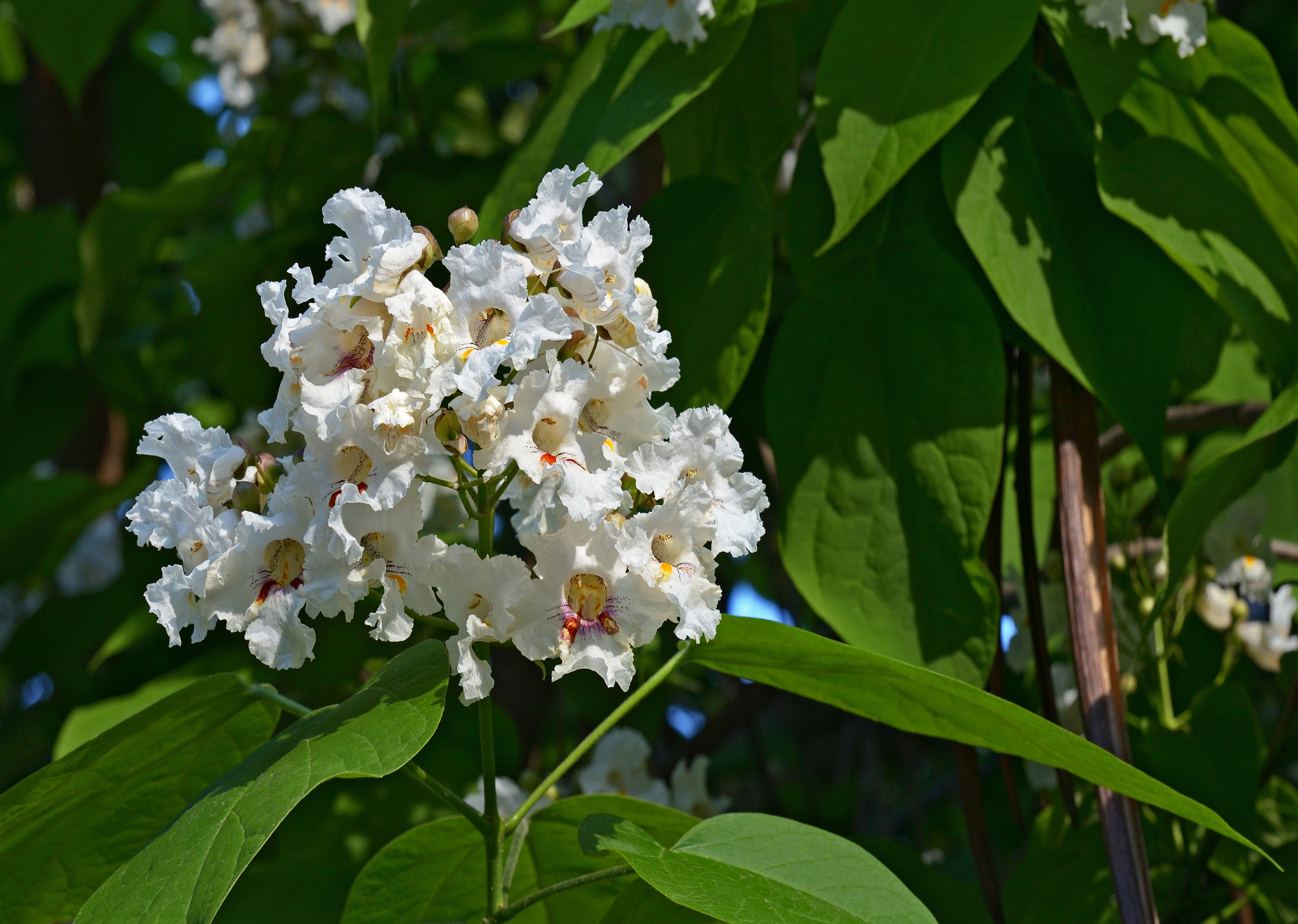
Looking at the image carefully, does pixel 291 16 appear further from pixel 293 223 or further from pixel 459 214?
pixel 459 214

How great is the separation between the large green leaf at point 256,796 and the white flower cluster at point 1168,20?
2.43 feet

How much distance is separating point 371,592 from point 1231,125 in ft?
2.67

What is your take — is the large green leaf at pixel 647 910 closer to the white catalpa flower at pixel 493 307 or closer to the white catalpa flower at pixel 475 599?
the white catalpa flower at pixel 475 599

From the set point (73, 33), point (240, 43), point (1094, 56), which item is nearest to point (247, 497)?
point (1094, 56)

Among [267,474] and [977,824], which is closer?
[267,474]

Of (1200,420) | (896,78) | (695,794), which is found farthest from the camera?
(695,794)

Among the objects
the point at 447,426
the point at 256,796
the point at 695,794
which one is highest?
the point at 447,426

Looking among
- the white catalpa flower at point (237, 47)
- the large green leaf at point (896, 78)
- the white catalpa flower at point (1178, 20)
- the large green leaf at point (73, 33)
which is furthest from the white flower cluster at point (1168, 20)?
the white catalpa flower at point (237, 47)

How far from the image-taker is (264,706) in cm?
75

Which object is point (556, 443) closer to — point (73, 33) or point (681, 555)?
point (681, 555)

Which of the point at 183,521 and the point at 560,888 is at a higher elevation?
the point at 183,521

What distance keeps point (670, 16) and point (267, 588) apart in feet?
1.75

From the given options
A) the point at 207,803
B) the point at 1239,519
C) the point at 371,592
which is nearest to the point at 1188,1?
the point at 1239,519

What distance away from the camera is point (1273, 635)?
1.25m
